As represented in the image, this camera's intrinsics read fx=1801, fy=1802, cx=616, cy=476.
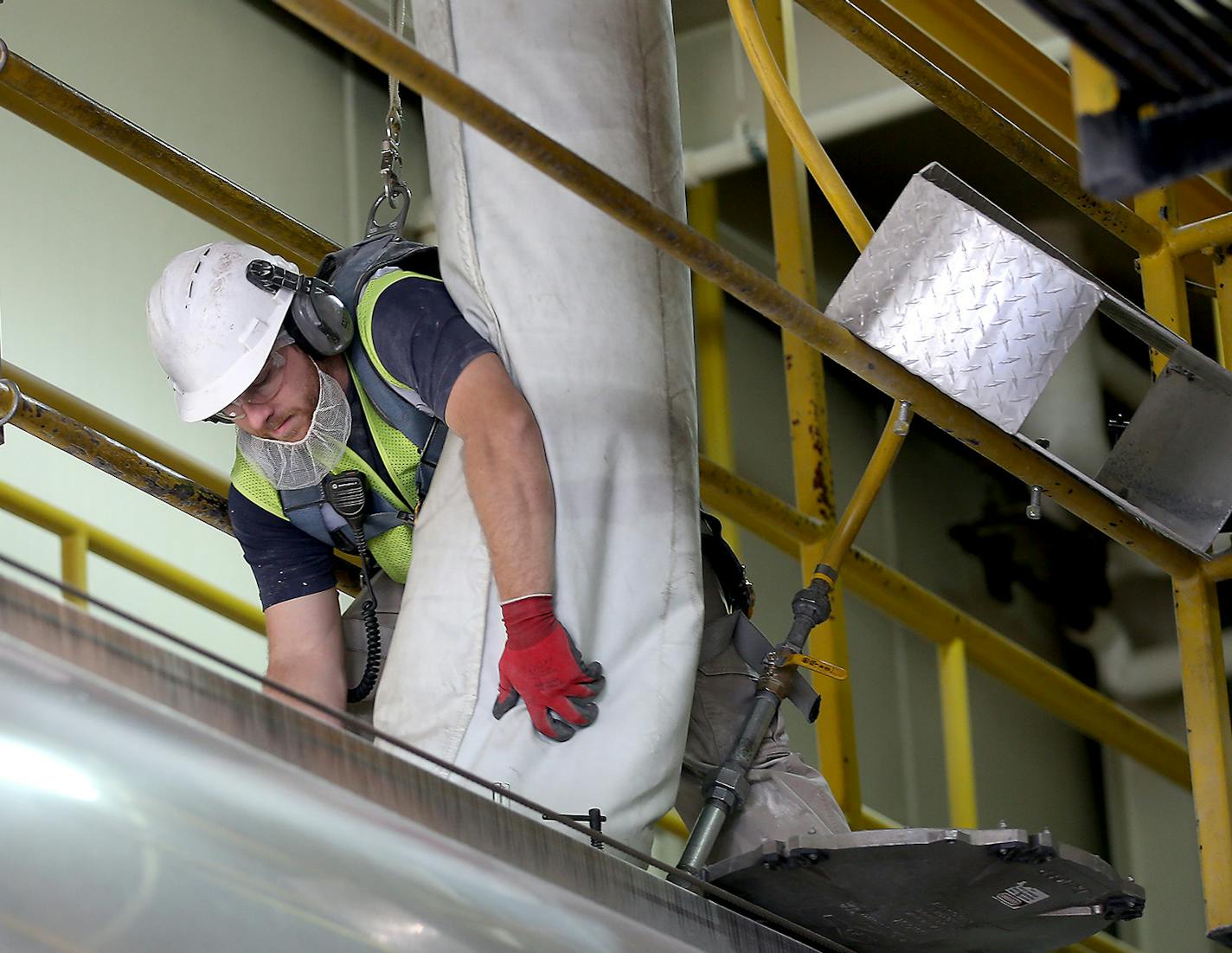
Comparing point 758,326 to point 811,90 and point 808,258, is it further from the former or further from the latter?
point 808,258

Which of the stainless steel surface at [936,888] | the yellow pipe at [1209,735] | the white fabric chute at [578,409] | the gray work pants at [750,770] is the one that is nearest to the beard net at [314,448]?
the white fabric chute at [578,409]

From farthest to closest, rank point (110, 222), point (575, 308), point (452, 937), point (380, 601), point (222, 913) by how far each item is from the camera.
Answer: point (110, 222)
point (380, 601)
point (575, 308)
point (452, 937)
point (222, 913)

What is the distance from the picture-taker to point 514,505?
2754 mm

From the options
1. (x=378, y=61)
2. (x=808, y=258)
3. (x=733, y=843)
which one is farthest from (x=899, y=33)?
(x=378, y=61)

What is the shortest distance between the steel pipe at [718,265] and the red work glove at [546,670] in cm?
57

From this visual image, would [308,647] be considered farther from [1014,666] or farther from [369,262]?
[1014,666]

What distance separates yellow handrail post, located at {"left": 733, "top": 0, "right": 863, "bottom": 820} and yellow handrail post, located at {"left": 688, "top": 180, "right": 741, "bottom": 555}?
7.46 ft

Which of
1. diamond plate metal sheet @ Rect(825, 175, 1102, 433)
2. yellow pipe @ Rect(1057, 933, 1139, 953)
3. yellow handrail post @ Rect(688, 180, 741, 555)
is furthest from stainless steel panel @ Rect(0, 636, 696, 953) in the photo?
yellow handrail post @ Rect(688, 180, 741, 555)

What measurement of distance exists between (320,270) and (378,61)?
49.9 inches

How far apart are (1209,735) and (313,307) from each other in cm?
169

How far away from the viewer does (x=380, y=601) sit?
3.33m

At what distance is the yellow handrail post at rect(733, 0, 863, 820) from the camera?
149 inches

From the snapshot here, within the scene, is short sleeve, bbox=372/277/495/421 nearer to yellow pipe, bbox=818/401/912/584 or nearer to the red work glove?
the red work glove

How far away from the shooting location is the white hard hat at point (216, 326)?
3.09 metres
